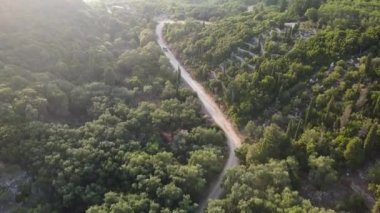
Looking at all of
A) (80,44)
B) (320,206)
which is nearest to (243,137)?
(320,206)

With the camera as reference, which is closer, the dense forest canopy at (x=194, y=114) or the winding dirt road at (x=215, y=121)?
the dense forest canopy at (x=194, y=114)

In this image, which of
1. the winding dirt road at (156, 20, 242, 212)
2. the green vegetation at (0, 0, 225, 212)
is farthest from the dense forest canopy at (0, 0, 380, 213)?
the winding dirt road at (156, 20, 242, 212)

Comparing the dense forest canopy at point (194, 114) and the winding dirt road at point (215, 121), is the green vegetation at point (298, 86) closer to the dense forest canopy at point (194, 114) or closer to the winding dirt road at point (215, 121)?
the dense forest canopy at point (194, 114)

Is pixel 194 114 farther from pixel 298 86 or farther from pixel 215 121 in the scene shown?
pixel 298 86

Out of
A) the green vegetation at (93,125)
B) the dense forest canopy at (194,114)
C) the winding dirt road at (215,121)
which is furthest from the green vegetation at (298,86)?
the green vegetation at (93,125)

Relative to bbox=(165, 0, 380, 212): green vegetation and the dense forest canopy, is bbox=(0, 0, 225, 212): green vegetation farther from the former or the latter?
bbox=(165, 0, 380, 212): green vegetation

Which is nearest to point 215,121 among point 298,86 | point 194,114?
point 194,114

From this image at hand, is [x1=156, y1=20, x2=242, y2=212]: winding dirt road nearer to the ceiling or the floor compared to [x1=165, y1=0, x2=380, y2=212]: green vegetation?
nearer to the floor
